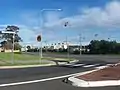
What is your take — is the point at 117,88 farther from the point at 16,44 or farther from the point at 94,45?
the point at 16,44

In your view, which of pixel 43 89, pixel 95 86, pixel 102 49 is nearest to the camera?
pixel 43 89

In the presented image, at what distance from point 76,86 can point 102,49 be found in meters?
107

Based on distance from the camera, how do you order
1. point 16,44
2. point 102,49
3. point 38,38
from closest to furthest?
point 38,38 → point 102,49 → point 16,44

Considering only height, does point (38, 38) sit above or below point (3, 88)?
above

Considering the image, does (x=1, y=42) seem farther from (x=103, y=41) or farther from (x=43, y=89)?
(x=43, y=89)

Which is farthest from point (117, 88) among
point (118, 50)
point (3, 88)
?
point (118, 50)

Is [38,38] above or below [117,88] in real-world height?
above

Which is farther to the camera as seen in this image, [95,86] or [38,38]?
[38,38]

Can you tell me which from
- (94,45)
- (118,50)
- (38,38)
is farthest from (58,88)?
(94,45)

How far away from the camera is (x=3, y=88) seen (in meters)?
14.0

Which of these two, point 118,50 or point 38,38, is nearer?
point 38,38

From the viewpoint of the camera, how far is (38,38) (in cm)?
4053

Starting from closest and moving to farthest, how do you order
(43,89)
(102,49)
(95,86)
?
1. (43,89)
2. (95,86)
3. (102,49)

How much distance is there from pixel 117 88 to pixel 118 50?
101270mm
